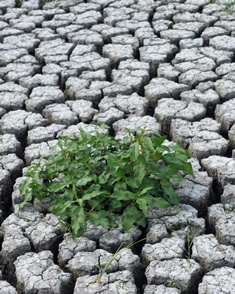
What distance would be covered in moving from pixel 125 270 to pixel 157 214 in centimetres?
41

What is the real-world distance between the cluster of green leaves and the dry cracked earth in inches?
3.3

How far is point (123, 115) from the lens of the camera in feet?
14.3

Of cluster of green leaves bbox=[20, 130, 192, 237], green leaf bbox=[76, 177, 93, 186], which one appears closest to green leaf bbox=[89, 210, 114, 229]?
cluster of green leaves bbox=[20, 130, 192, 237]

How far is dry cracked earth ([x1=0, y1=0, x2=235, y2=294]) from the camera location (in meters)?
3.12

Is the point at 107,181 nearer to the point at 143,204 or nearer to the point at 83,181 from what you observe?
the point at 83,181

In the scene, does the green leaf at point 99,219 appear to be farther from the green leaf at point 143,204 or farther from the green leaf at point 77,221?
the green leaf at point 143,204

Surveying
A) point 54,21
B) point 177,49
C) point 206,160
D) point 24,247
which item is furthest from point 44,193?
point 54,21

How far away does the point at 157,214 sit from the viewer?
3.40m

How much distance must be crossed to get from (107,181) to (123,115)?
103 cm

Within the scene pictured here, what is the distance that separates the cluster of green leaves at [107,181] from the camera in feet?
10.8

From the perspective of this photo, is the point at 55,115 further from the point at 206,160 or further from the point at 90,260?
the point at 90,260

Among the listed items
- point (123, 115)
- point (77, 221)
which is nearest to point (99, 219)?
point (77, 221)

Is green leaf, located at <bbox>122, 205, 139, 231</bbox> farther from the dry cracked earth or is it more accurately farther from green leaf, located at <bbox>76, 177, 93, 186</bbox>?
green leaf, located at <bbox>76, 177, 93, 186</bbox>

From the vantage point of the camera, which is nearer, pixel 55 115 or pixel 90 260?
pixel 90 260
